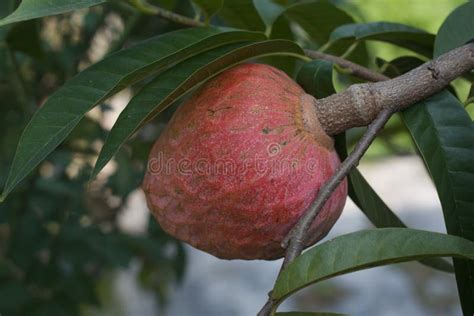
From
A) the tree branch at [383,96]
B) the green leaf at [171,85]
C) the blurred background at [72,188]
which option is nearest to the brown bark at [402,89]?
the tree branch at [383,96]

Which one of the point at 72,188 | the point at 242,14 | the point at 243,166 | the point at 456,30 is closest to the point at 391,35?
the point at 456,30

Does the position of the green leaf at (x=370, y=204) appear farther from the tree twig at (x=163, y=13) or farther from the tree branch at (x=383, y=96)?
the tree twig at (x=163, y=13)

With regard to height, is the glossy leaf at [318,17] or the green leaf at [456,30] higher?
the green leaf at [456,30]

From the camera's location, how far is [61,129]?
758 millimetres

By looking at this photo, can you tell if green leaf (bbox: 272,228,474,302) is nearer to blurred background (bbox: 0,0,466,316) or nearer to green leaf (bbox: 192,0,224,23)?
green leaf (bbox: 192,0,224,23)

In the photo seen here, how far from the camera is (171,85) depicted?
0.80m

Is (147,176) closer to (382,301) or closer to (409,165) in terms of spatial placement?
(382,301)

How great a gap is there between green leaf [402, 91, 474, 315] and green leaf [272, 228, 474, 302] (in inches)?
3.5

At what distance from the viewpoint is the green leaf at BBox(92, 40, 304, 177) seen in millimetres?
765

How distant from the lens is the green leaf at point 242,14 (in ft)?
3.30

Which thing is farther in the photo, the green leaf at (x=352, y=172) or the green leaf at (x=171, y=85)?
the green leaf at (x=352, y=172)

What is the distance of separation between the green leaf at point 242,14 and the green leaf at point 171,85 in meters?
0.17

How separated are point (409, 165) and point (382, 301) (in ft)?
6.46

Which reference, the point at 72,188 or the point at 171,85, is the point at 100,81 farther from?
the point at 72,188
